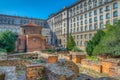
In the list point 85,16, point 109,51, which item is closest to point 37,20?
point 85,16

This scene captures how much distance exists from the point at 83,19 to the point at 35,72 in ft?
162

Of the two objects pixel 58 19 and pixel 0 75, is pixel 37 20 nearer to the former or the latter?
pixel 58 19

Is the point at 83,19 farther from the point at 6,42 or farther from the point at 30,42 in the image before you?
the point at 6,42

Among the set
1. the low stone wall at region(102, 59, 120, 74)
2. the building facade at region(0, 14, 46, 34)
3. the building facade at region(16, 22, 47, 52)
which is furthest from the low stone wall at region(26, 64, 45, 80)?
the building facade at region(0, 14, 46, 34)

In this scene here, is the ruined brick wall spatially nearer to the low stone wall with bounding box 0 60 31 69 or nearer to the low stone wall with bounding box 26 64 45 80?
the low stone wall with bounding box 0 60 31 69

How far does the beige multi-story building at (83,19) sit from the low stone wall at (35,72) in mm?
38646

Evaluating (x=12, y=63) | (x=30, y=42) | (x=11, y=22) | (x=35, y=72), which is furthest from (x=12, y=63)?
(x=11, y=22)

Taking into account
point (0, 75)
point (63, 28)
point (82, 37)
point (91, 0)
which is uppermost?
point (91, 0)

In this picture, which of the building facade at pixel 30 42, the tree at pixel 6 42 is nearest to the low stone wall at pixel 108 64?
the tree at pixel 6 42

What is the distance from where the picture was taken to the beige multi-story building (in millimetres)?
43184

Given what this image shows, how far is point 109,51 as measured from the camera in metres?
19.6

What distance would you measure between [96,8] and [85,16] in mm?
6037

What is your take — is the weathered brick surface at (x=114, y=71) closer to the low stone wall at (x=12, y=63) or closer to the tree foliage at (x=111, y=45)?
the low stone wall at (x=12, y=63)

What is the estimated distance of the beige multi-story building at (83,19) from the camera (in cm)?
4318
